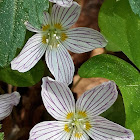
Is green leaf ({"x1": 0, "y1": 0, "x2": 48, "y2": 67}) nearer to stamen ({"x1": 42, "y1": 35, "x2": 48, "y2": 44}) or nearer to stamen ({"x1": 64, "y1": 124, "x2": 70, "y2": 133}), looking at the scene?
stamen ({"x1": 42, "y1": 35, "x2": 48, "y2": 44})

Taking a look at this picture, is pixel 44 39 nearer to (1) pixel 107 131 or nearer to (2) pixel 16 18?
(2) pixel 16 18

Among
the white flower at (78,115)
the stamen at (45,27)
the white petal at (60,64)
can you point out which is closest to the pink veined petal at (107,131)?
the white flower at (78,115)

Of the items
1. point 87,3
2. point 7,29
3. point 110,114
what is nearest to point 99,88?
point 110,114

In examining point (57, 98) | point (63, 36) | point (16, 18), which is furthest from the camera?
point (63, 36)

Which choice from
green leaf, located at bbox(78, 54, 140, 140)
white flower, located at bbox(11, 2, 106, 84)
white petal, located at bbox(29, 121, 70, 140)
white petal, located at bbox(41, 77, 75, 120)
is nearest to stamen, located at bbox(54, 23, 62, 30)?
white flower, located at bbox(11, 2, 106, 84)

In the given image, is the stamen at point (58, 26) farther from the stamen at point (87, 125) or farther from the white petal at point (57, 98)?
the stamen at point (87, 125)

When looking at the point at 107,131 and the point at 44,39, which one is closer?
the point at 107,131

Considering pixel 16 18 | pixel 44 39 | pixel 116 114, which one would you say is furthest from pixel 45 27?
pixel 116 114
